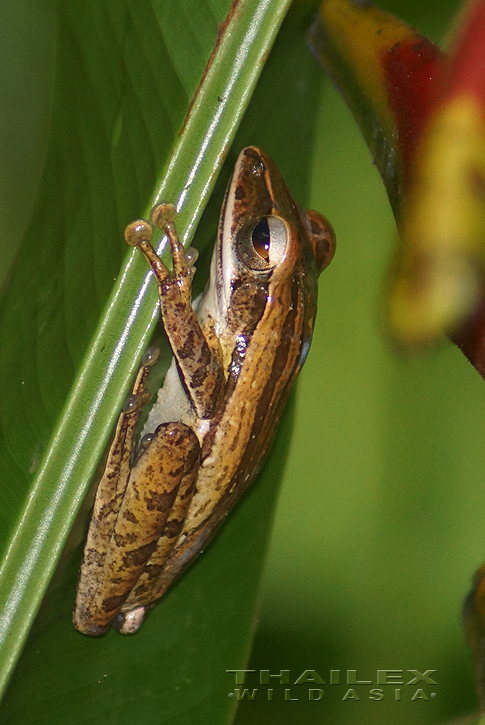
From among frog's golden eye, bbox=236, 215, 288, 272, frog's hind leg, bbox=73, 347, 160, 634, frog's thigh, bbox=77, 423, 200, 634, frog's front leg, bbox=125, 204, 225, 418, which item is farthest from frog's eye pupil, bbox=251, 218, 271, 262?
frog's thigh, bbox=77, 423, 200, 634

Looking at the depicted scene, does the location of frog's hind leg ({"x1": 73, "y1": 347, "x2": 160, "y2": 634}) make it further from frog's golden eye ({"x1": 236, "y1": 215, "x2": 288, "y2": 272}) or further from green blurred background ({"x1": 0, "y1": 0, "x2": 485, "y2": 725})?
green blurred background ({"x1": 0, "y1": 0, "x2": 485, "y2": 725})

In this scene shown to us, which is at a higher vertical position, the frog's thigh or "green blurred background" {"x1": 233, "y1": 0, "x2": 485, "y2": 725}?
the frog's thigh

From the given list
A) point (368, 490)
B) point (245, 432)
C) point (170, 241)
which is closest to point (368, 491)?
point (368, 490)

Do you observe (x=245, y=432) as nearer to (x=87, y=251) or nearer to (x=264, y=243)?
(x=264, y=243)

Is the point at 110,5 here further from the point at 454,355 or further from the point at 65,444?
the point at 454,355

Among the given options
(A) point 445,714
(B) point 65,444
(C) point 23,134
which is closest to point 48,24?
(C) point 23,134

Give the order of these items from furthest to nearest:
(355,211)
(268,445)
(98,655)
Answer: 1. (355,211)
2. (268,445)
3. (98,655)
